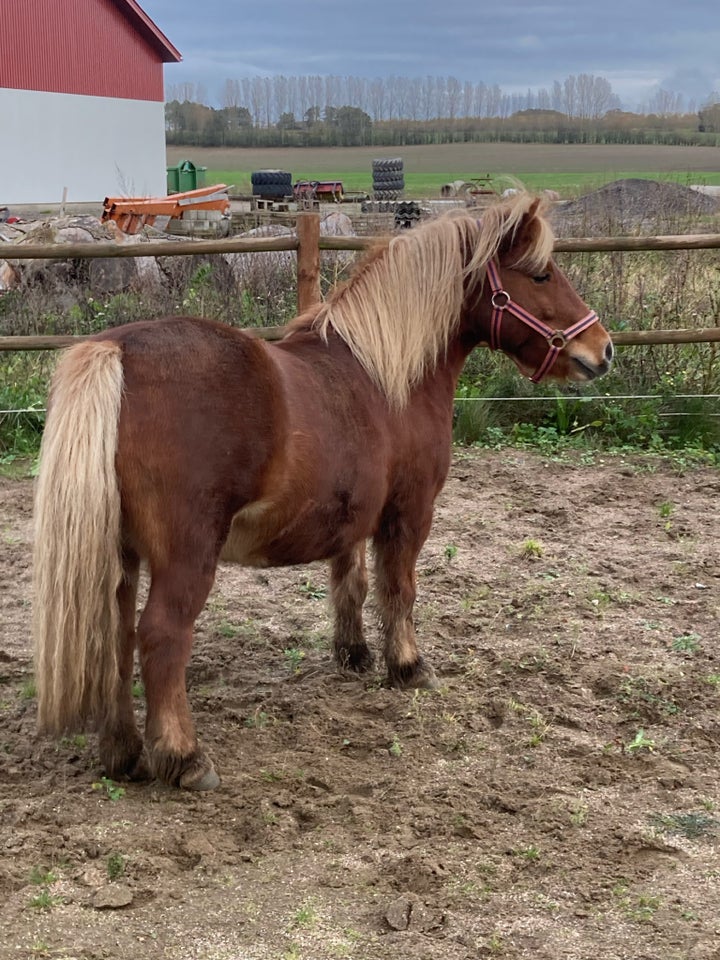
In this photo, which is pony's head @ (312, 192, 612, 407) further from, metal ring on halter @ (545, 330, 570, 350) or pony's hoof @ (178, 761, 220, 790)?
pony's hoof @ (178, 761, 220, 790)

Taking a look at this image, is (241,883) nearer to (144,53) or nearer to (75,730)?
(75,730)

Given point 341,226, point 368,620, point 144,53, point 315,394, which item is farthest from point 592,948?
point 144,53

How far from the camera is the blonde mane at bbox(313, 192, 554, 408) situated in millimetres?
3553

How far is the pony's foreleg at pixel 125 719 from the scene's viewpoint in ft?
9.82

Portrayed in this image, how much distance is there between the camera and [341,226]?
14930 mm

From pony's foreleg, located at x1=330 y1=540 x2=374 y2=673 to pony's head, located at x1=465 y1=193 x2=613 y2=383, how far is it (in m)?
1.02

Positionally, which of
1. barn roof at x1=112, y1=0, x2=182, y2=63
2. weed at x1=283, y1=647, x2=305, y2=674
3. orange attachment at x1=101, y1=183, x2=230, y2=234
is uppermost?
barn roof at x1=112, y1=0, x2=182, y2=63

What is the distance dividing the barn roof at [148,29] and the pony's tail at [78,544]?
27856 millimetres

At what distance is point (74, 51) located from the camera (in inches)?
1062

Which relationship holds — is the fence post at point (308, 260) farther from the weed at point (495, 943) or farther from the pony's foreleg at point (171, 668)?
the weed at point (495, 943)

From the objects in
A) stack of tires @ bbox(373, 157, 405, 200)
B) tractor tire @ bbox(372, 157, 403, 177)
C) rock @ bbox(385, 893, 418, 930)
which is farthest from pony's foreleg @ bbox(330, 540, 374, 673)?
tractor tire @ bbox(372, 157, 403, 177)

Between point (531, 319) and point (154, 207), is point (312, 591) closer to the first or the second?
point (531, 319)

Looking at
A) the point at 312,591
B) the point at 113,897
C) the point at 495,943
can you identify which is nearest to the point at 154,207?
the point at 312,591

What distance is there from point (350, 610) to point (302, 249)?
3444 mm
